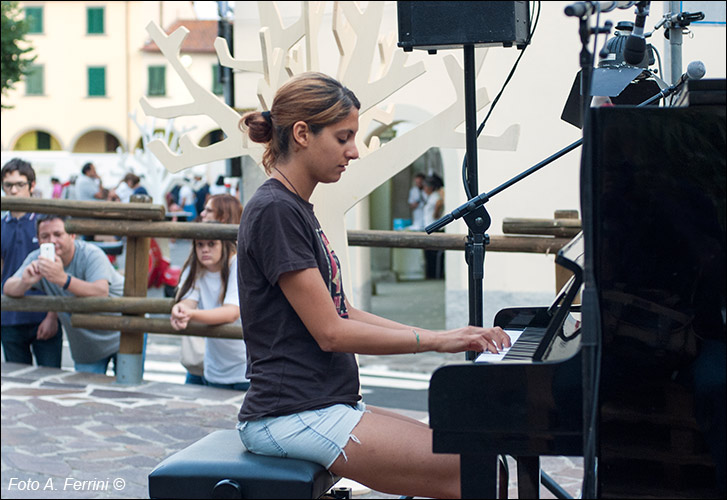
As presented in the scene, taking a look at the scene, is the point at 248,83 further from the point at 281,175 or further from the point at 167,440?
the point at 281,175

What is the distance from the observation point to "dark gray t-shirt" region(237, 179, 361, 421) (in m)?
2.52

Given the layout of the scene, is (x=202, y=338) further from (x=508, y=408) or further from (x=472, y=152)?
(x=508, y=408)

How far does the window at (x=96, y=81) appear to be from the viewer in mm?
40719

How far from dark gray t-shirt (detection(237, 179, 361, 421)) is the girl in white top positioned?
3.49 meters

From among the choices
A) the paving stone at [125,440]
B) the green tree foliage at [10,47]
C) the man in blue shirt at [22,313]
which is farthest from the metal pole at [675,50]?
the green tree foliage at [10,47]

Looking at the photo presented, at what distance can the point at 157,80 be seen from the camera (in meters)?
40.6

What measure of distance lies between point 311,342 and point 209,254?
3648mm

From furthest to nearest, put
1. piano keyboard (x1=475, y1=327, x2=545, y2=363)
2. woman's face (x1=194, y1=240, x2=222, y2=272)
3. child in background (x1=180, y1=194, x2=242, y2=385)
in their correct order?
child in background (x1=180, y1=194, x2=242, y2=385), woman's face (x1=194, y1=240, x2=222, y2=272), piano keyboard (x1=475, y1=327, x2=545, y2=363)

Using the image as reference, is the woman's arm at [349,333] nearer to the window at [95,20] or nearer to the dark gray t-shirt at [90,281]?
the dark gray t-shirt at [90,281]

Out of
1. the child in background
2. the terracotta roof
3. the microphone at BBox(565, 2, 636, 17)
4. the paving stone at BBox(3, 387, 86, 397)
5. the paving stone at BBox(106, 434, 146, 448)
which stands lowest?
the paving stone at BBox(106, 434, 146, 448)

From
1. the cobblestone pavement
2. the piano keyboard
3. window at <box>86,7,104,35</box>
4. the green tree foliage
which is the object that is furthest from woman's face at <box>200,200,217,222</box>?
window at <box>86,7,104,35</box>

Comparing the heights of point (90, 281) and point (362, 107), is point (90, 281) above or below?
below

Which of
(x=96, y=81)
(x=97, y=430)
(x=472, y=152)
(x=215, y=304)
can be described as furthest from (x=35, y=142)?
(x=472, y=152)

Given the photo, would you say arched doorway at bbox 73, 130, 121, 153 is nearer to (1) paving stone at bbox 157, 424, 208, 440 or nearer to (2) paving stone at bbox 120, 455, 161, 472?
(1) paving stone at bbox 157, 424, 208, 440
